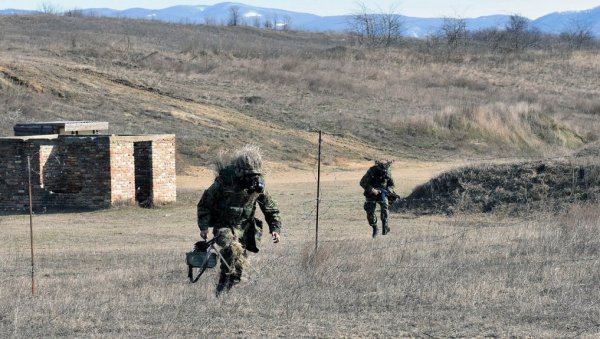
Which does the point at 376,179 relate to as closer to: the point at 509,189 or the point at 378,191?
the point at 378,191

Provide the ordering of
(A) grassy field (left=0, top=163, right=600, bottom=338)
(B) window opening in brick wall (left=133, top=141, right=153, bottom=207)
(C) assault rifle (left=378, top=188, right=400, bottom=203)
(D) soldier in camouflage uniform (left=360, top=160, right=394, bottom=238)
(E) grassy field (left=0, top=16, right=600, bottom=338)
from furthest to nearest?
1. (B) window opening in brick wall (left=133, top=141, right=153, bottom=207)
2. (C) assault rifle (left=378, top=188, right=400, bottom=203)
3. (D) soldier in camouflage uniform (left=360, top=160, right=394, bottom=238)
4. (E) grassy field (left=0, top=16, right=600, bottom=338)
5. (A) grassy field (left=0, top=163, right=600, bottom=338)

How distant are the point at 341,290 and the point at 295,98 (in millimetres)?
38960

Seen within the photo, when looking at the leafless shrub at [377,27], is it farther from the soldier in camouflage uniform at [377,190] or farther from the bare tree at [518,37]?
the soldier in camouflage uniform at [377,190]

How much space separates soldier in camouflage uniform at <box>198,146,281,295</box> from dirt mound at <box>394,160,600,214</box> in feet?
40.1

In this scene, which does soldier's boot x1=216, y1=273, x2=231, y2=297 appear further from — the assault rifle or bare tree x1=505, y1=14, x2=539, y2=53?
bare tree x1=505, y1=14, x2=539, y2=53

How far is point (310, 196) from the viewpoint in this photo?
2736cm

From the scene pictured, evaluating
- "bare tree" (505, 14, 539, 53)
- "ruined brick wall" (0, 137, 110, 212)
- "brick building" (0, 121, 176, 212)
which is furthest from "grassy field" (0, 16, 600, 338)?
"bare tree" (505, 14, 539, 53)

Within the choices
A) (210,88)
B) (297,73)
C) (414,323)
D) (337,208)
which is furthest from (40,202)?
(297,73)

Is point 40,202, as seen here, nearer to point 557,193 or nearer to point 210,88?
point 557,193

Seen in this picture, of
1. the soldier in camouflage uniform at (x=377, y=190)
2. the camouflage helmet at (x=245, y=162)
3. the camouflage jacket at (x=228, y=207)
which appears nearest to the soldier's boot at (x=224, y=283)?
the camouflage jacket at (x=228, y=207)

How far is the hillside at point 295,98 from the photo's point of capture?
38.2 meters

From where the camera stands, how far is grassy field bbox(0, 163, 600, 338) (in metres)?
8.04

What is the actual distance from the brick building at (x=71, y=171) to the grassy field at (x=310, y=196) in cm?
83

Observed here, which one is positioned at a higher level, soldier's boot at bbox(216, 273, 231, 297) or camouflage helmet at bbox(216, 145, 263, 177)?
camouflage helmet at bbox(216, 145, 263, 177)
